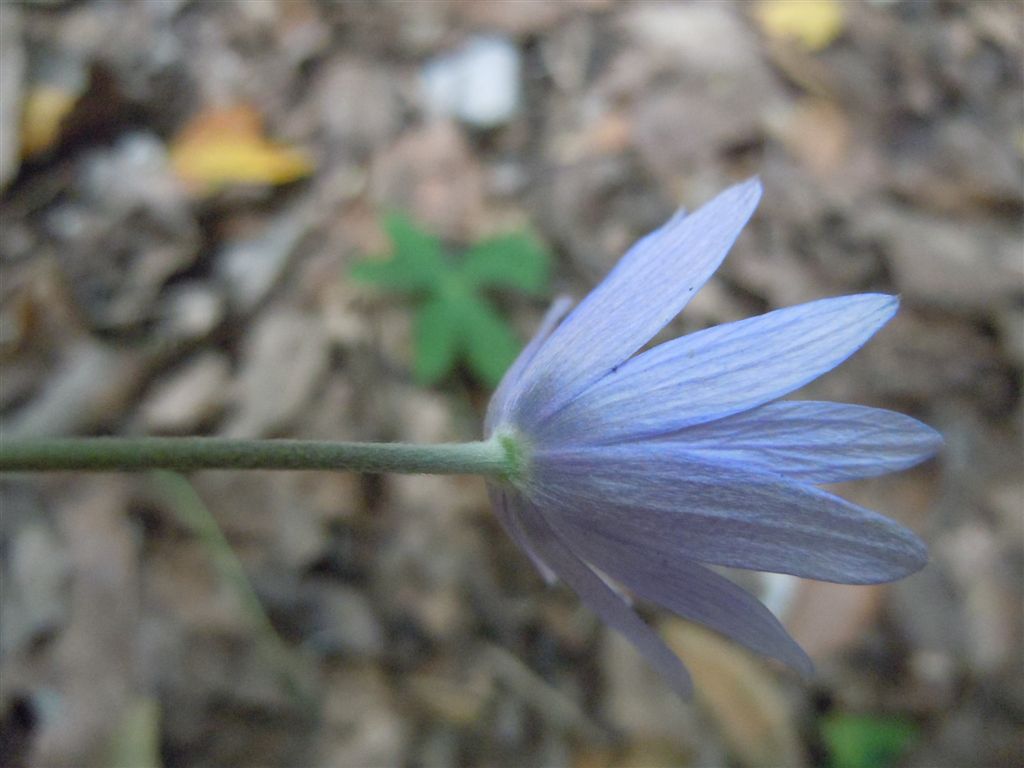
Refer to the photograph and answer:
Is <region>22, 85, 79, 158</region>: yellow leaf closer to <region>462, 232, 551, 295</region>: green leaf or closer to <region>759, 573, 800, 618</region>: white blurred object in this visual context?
<region>462, 232, 551, 295</region>: green leaf

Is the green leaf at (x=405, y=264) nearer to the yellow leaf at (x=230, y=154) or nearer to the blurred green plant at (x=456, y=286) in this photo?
the blurred green plant at (x=456, y=286)

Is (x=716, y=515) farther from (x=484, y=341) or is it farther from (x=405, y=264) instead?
(x=405, y=264)

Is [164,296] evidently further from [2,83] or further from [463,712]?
[463,712]

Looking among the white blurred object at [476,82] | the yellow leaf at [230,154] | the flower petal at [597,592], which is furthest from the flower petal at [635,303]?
the white blurred object at [476,82]

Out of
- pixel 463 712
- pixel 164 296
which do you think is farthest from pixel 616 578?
pixel 164 296

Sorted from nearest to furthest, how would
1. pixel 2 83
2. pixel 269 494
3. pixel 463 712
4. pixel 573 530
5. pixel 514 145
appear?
pixel 573 530 → pixel 463 712 → pixel 269 494 → pixel 2 83 → pixel 514 145

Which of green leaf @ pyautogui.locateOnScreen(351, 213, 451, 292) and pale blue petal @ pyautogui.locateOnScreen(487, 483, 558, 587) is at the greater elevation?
pale blue petal @ pyautogui.locateOnScreen(487, 483, 558, 587)

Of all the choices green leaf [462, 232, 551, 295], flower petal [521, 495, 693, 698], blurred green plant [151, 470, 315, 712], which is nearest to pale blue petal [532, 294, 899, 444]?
flower petal [521, 495, 693, 698]

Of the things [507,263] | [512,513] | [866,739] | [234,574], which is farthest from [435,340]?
[866,739]
